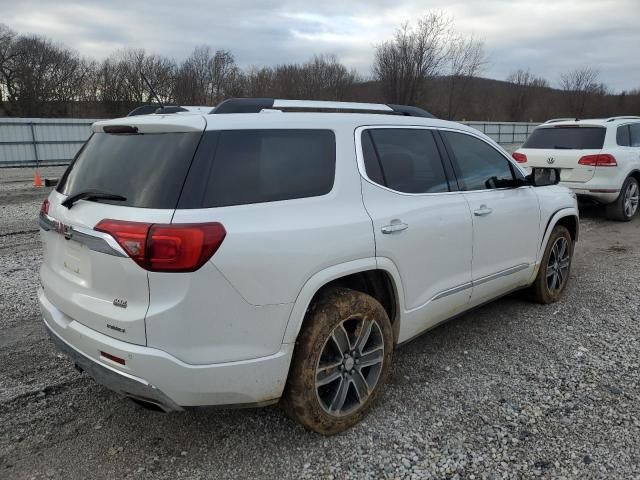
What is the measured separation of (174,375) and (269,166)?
3.63 feet

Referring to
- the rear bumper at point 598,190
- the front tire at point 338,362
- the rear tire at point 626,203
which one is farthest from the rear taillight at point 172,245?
the rear tire at point 626,203

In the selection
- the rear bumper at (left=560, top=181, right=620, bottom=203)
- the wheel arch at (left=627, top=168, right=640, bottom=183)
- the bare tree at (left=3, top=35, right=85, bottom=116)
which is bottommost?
the rear bumper at (left=560, top=181, right=620, bottom=203)

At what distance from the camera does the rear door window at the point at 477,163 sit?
3814 mm

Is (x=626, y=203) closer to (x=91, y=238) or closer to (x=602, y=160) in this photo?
(x=602, y=160)

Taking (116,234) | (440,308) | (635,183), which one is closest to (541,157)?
(635,183)

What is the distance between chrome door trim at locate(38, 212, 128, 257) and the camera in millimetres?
2312

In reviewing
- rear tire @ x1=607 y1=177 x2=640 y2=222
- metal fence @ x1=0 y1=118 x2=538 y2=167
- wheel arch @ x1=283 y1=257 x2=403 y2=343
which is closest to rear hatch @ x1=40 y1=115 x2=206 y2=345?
wheel arch @ x1=283 y1=257 x2=403 y2=343

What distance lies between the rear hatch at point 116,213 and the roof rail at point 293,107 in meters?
0.34

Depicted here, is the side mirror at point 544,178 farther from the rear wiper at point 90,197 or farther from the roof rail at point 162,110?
the rear wiper at point 90,197

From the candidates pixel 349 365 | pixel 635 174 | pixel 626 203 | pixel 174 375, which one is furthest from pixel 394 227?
pixel 635 174

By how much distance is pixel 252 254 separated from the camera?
2342 mm

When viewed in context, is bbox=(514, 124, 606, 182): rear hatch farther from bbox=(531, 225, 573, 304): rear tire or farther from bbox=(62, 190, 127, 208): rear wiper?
bbox=(62, 190, 127, 208): rear wiper

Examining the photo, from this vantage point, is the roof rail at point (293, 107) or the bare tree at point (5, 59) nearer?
the roof rail at point (293, 107)

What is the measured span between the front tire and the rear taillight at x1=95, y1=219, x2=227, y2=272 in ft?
2.36
